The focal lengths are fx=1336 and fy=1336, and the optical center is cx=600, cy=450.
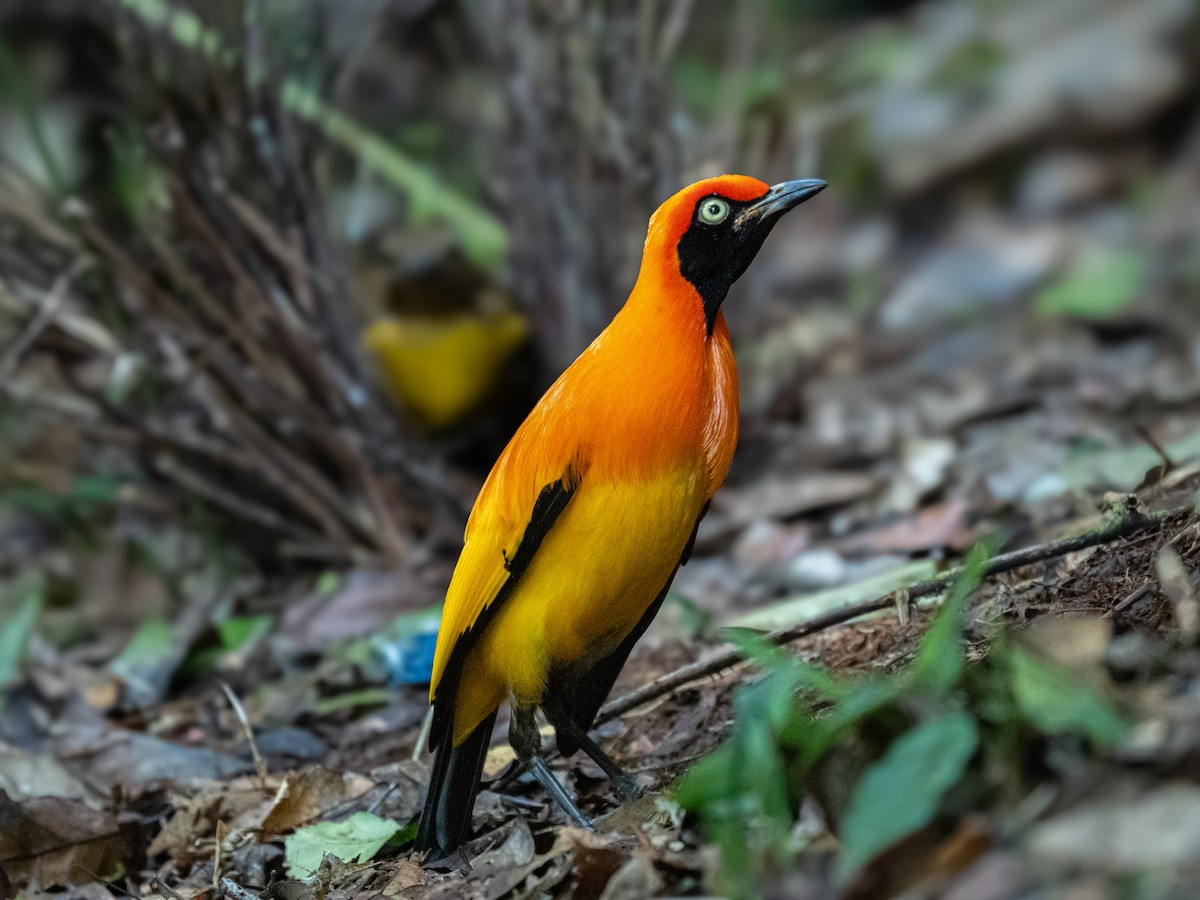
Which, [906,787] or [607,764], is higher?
[906,787]

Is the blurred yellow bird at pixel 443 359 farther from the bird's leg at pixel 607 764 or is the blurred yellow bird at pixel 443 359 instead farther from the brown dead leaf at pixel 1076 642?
the brown dead leaf at pixel 1076 642

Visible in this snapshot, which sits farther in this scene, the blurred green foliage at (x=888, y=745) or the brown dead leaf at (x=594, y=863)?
the brown dead leaf at (x=594, y=863)

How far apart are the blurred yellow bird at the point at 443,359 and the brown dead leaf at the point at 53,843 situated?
3.01 metres

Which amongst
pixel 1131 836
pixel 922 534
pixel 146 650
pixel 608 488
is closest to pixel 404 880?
pixel 608 488

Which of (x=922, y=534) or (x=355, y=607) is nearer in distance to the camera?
(x=922, y=534)

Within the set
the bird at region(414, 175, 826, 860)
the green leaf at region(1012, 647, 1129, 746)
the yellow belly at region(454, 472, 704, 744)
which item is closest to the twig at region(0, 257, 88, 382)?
the bird at region(414, 175, 826, 860)

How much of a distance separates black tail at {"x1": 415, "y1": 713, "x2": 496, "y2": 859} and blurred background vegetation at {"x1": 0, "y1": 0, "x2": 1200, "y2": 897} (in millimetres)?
773

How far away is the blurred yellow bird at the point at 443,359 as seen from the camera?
6.28 meters

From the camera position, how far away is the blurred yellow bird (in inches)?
247

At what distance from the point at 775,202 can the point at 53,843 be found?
8.02ft

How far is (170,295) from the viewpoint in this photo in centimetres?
533

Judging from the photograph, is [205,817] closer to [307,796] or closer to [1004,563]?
[307,796]

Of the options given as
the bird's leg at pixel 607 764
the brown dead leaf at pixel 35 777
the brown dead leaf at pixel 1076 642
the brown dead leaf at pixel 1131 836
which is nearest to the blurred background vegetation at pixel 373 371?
the brown dead leaf at pixel 35 777

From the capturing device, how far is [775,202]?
10.6ft
